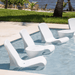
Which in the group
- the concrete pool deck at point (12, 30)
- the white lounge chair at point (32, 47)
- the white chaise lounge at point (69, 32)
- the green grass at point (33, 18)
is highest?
the white lounge chair at point (32, 47)

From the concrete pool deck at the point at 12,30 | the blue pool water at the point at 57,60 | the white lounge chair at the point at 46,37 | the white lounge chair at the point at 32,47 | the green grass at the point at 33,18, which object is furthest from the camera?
the green grass at the point at 33,18

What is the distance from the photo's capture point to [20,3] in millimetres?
46250

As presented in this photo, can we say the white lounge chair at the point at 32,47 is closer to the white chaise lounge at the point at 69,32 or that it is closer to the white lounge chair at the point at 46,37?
the white lounge chair at the point at 46,37

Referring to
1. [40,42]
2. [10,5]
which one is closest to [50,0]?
[10,5]

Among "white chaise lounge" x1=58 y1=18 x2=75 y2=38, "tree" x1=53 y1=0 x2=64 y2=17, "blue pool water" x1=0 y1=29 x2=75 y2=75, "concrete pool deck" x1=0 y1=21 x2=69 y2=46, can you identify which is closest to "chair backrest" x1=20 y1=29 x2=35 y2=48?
"blue pool water" x1=0 y1=29 x2=75 y2=75

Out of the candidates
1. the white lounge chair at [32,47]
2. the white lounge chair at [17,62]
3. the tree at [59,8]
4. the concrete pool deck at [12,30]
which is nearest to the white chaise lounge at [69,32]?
the concrete pool deck at [12,30]

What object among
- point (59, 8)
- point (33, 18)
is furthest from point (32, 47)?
point (59, 8)

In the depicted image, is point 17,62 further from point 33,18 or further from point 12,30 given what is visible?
point 33,18

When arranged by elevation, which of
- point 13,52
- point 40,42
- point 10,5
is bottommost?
point 10,5

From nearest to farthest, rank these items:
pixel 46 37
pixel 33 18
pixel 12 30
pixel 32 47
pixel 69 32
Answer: pixel 32 47 < pixel 46 37 < pixel 69 32 < pixel 12 30 < pixel 33 18

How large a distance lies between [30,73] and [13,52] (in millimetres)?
983

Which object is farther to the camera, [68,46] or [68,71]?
[68,46]

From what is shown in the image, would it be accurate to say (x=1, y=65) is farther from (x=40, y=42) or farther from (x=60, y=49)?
(x=40, y=42)

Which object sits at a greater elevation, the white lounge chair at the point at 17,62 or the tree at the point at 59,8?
the white lounge chair at the point at 17,62
